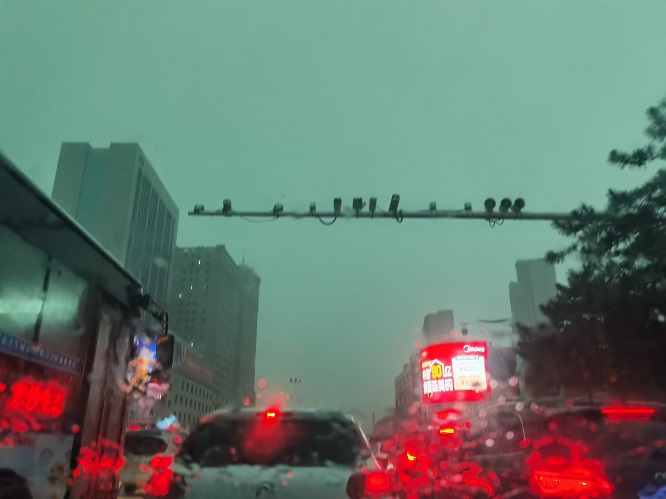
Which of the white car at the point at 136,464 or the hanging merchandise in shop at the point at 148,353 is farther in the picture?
the white car at the point at 136,464

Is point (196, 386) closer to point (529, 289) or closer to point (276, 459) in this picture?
point (276, 459)

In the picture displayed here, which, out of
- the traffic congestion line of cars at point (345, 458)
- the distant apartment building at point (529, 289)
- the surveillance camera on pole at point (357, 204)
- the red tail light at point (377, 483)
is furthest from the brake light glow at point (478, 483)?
the distant apartment building at point (529, 289)

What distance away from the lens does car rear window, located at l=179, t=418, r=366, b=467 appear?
472cm

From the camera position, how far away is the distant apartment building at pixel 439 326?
70.6m

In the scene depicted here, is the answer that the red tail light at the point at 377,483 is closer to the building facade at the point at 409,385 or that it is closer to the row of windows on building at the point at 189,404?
the row of windows on building at the point at 189,404

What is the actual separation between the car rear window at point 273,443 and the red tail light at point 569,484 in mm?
1820

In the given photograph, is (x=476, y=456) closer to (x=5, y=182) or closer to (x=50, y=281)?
(x=50, y=281)

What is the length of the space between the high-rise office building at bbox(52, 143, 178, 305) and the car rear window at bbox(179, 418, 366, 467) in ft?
24.3

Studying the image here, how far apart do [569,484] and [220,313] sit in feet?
72.4

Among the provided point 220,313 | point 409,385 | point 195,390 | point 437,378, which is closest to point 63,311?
point 220,313

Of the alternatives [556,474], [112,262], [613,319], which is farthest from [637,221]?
[112,262]

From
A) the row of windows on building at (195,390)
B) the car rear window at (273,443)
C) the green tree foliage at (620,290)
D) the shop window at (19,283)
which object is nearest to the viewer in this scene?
the shop window at (19,283)

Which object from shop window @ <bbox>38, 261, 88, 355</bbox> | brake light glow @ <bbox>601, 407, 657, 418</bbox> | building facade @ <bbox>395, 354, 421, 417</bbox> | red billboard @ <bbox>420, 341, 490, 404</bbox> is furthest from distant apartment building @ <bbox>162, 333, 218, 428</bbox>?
building facade @ <bbox>395, 354, 421, 417</bbox>

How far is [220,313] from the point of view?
26.4 m
